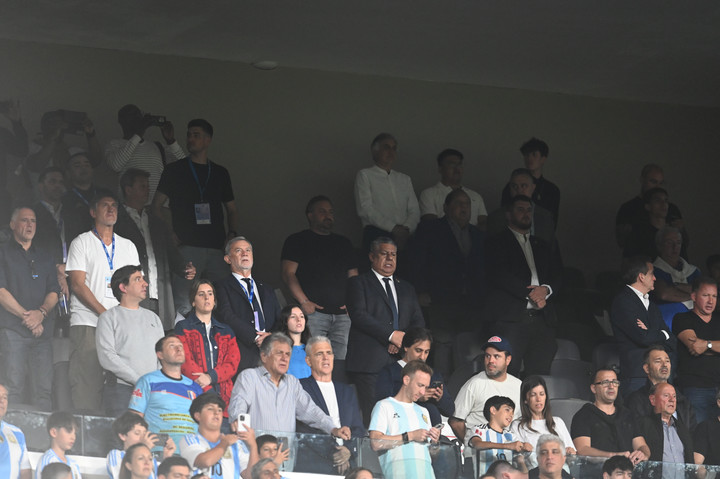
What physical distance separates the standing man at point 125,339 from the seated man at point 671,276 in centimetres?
347

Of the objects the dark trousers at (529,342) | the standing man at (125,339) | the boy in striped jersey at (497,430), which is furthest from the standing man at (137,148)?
the boy in striped jersey at (497,430)

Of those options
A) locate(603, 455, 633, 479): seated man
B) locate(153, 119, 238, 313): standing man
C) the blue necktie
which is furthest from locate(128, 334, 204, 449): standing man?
locate(603, 455, 633, 479): seated man

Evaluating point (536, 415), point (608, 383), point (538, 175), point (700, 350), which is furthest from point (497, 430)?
point (538, 175)

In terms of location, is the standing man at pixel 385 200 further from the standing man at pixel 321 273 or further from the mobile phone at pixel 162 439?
the mobile phone at pixel 162 439

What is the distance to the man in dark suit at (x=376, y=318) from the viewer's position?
646 centimetres

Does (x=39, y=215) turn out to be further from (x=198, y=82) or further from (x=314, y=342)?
(x=198, y=82)

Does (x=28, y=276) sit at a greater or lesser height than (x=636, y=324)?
greater

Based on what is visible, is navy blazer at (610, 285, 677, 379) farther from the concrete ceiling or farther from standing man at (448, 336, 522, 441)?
the concrete ceiling

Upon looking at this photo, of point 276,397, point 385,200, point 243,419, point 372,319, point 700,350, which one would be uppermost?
point 385,200

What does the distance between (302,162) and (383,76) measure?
101 cm

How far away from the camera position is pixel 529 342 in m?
7.09

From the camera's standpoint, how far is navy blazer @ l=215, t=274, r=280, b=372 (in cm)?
625

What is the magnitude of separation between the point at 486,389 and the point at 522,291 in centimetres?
99

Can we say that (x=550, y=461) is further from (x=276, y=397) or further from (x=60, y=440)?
(x=60, y=440)
